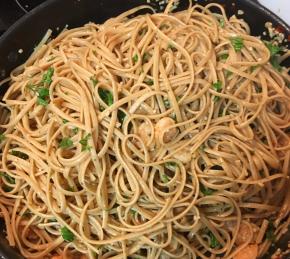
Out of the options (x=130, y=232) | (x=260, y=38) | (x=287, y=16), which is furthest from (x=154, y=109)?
(x=287, y=16)

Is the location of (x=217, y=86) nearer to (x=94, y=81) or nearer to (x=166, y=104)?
(x=166, y=104)

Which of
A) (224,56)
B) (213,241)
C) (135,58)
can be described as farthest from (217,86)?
(213,241)

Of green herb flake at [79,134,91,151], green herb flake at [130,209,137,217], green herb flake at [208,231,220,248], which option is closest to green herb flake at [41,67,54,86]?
green herb flake at [79,134,91,151]

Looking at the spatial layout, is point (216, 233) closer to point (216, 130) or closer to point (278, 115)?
point (216, 130)

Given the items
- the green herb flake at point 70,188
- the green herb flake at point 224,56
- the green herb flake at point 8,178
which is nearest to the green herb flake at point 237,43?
the green herb flake at point 224,56

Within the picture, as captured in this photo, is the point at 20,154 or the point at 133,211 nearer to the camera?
the point at 133,211

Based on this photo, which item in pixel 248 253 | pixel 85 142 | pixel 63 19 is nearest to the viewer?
pixel 85 142

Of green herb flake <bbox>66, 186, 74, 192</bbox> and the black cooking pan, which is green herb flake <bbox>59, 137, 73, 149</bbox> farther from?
the black cooking pan
